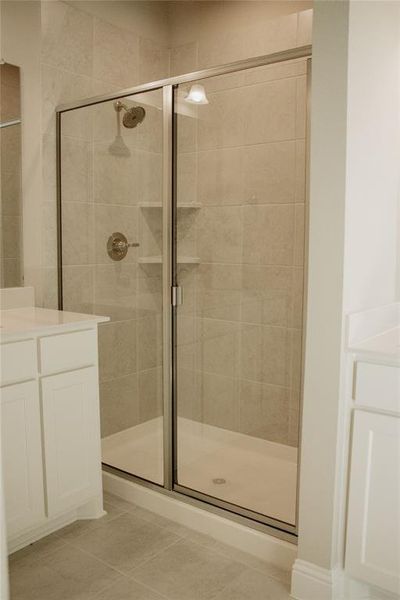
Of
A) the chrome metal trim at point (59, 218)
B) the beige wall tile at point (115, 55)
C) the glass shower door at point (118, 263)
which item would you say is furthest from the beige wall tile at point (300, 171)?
the beige wall tile at point (115, 55)

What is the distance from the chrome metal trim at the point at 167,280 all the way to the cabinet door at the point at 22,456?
61cm

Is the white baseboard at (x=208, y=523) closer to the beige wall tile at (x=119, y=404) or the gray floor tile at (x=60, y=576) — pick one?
the beige wall tile at (x=119, y=404)

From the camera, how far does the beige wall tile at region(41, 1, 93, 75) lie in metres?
2.63

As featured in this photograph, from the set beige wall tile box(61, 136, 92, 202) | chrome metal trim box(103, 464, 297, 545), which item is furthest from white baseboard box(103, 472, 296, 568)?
beige wall tile box(61, 136, 92, 202)

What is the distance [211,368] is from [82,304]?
747 millimetres

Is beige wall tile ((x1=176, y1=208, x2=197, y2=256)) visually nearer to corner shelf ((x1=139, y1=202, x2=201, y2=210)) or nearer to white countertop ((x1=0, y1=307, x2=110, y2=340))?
corner shelf ((x1=139, y1=202, x2=201, y2=210))

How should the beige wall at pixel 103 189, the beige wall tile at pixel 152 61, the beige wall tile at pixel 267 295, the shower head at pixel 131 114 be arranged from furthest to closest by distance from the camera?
the beige wall tile at pixel 152 61 < the beige wall at pixel 103 189 < the shower head at pixel 131 114 < the beige wall tile at pixel 267 295

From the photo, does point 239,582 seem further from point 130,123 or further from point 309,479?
point 130,123

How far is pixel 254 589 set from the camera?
1.88m

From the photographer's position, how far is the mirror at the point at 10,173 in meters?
2.54

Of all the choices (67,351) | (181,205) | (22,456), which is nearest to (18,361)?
(67,351)

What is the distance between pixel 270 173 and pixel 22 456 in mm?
1535

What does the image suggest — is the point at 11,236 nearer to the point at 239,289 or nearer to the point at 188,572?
the point at 239,289

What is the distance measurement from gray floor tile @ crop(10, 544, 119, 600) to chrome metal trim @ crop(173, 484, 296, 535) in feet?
1.63
